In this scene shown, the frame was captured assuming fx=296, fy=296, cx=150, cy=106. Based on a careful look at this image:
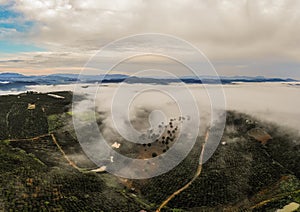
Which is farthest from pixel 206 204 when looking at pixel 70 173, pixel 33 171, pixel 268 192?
pixel 33 171

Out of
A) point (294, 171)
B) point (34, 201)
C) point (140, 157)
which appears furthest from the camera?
point (140, 157)

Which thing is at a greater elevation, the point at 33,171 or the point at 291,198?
the point at 33,171

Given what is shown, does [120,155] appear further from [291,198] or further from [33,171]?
[291,198]

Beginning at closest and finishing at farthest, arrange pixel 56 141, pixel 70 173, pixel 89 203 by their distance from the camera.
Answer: pixel 89 203 < pixel 70 173 < pixel 56 141

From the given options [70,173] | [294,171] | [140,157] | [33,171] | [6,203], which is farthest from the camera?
[140,157]

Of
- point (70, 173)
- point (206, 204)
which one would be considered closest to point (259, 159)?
point (206, 204)

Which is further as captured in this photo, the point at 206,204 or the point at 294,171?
the point at 294,171

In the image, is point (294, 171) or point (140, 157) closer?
point (294, 171)

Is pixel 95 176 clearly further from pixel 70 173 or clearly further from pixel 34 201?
pixel 34 201

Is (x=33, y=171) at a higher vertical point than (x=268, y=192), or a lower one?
higher
